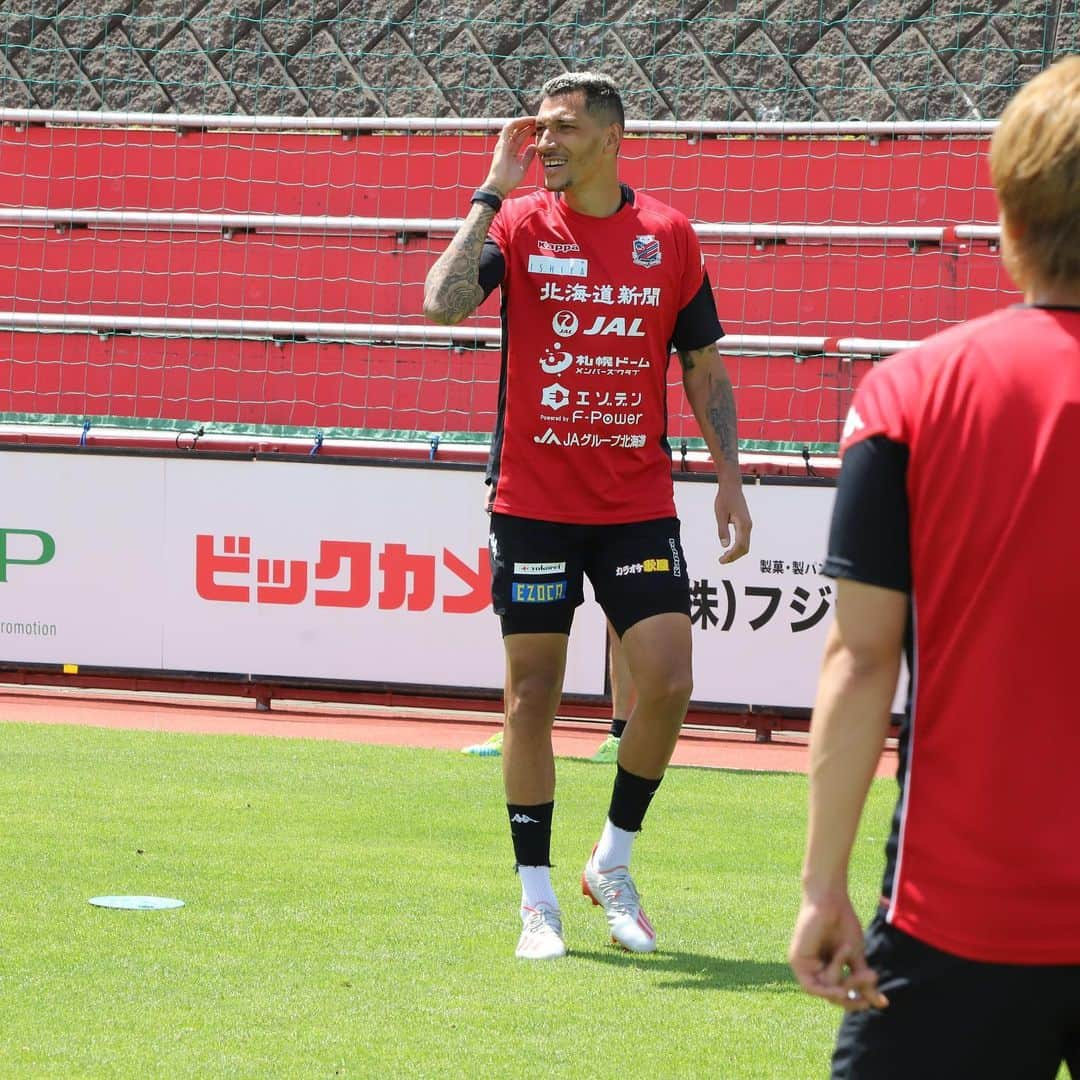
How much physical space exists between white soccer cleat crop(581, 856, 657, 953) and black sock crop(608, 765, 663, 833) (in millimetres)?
122

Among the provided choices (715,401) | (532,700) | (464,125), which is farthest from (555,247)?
(464,125)

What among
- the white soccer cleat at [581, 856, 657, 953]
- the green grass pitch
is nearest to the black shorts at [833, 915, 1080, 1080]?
the green grass pitch

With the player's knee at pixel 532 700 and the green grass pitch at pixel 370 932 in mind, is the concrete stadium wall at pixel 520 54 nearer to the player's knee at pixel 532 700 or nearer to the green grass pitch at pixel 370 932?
the green grass pitch at pixel 370 932

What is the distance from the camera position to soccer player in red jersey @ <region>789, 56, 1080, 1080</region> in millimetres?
1842

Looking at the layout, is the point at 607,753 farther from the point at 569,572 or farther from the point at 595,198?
the point at 595,198

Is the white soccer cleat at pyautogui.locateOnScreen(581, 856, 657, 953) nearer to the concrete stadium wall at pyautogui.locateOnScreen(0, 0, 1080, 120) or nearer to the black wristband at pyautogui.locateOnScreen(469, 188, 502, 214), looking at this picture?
the black wristband at pyautogui.locateOnScreen(469, 188, 502, 214)

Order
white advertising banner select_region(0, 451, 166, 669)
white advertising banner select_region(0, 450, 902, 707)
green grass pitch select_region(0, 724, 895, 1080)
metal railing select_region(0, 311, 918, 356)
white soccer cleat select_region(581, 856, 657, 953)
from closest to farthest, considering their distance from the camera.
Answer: green grass pitch select_region(0, 724, 895, 1080) < white soccer cleat select_region(581, 856, 657, 953) < white advertising banner select_region(0, 450, 902, 707) < white advertising banner select_region(0, 451, 166, 669) < metal railing select_region(0, 311, 918, 356)

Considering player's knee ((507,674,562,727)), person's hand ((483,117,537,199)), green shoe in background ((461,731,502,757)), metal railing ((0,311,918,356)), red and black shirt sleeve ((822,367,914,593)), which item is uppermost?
person's hand ((483,117,537,199))

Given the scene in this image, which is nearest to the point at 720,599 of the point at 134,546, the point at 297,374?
the point at 134,546

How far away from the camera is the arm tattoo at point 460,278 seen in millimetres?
4578

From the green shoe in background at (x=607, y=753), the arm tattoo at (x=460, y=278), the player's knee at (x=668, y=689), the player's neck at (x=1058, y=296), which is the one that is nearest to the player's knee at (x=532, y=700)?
the player's knee at (x=668, y=689)

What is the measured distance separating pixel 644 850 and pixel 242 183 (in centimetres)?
833

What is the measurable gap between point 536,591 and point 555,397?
50 centimetres

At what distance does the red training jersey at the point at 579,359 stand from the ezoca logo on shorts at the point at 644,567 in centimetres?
12
